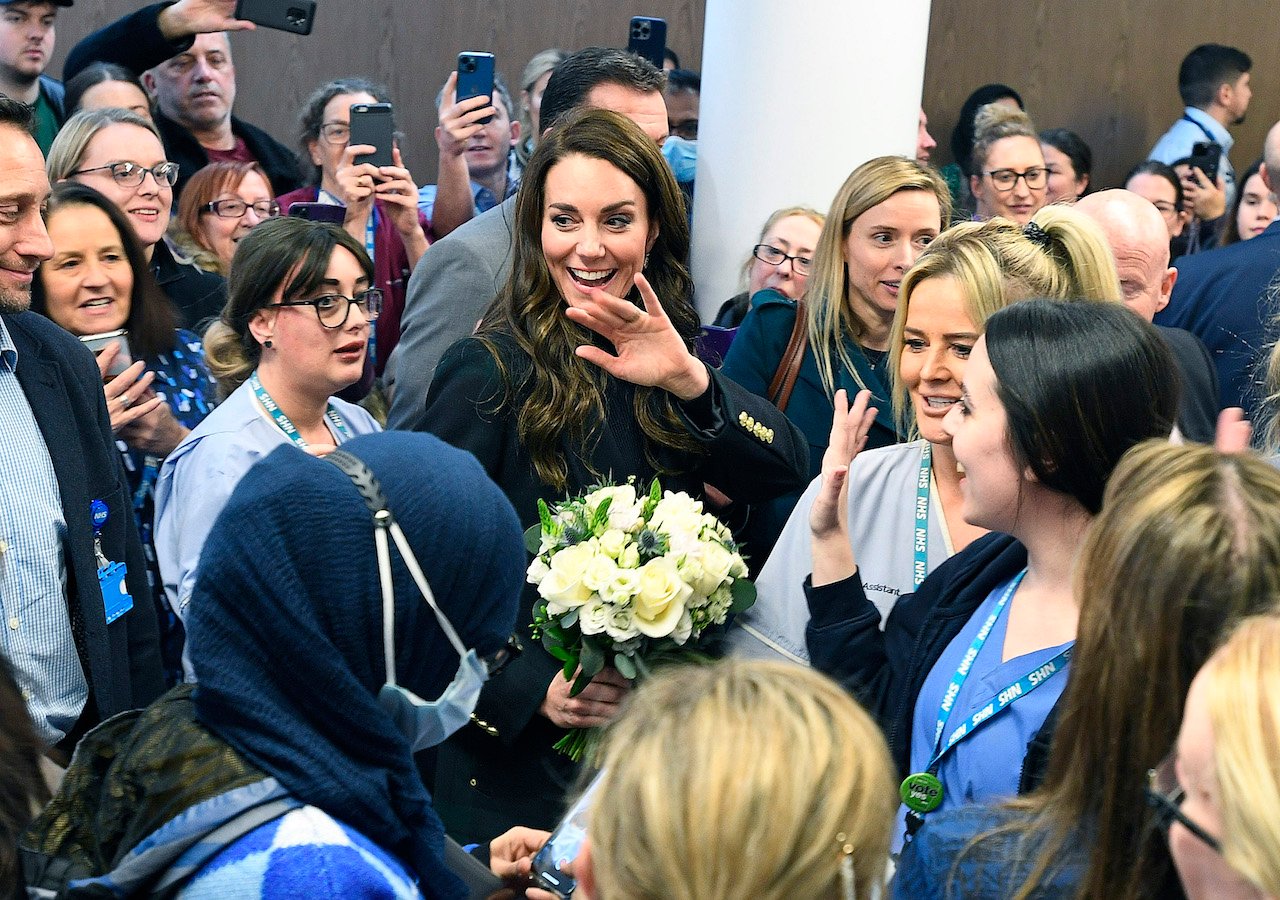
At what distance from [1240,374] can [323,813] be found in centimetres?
344

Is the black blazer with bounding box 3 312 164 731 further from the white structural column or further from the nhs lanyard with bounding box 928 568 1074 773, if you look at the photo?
the white structural column

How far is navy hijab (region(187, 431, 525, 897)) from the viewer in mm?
1344

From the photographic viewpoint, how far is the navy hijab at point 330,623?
1344 mm

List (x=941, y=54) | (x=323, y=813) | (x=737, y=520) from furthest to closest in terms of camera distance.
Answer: (x=941, y=54)
(x=737, y=520)
(x=323, y=813)

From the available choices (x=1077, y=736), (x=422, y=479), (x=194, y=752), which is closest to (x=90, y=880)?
(x=194, y=752)

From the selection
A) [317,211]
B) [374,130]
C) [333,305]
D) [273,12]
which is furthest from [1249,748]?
[273,12]

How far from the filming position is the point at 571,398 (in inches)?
96.7

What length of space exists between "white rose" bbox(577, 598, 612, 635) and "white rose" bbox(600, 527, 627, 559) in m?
0.08

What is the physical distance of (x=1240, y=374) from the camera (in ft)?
13.3

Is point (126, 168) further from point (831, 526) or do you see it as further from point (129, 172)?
point (831, 526)

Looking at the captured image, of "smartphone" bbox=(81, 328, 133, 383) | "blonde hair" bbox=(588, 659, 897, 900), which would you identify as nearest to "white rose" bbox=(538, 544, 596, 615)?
"blonde hair" bbox=(588, 659, 897, 900)

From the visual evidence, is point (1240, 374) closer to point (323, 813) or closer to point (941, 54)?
point (323, 813)

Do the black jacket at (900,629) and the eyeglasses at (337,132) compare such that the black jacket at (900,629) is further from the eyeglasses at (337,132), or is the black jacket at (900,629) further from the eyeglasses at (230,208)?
the eyeglasses at (337,132)

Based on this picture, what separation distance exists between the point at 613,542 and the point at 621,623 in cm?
13
